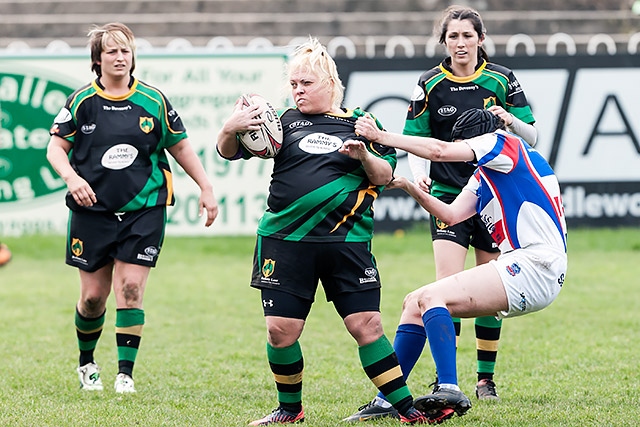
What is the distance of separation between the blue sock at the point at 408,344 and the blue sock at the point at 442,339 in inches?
16.0

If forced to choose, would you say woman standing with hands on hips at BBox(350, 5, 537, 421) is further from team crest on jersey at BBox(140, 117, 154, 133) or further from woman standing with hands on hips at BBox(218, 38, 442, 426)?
team crest on jersey at BBox(140, 117, 154, 133)

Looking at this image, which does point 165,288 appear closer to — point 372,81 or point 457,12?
point 372,81

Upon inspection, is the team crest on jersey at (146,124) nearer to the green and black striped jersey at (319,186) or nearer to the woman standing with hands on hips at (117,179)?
the woman standing with hands on hips at (117,179)

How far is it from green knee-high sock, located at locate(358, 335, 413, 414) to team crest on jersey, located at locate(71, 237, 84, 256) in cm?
221

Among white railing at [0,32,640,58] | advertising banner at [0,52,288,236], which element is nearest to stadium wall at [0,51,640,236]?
advertising banner at [0,52,288,236]

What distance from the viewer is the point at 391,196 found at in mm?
14750

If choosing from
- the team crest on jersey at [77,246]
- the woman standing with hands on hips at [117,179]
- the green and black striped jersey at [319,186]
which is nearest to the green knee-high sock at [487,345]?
the green and black striped jersey at [319,186]

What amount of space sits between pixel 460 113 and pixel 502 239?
137 centimetres

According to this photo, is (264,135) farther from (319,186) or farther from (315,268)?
(315,268)

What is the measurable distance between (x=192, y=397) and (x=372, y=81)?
8699mm

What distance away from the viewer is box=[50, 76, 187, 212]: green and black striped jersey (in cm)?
675

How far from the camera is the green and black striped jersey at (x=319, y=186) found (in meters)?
5.40

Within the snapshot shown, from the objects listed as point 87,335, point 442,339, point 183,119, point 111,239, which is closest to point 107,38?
point 111,239

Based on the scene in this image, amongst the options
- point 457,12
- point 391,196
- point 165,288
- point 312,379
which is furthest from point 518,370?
point 391,196
